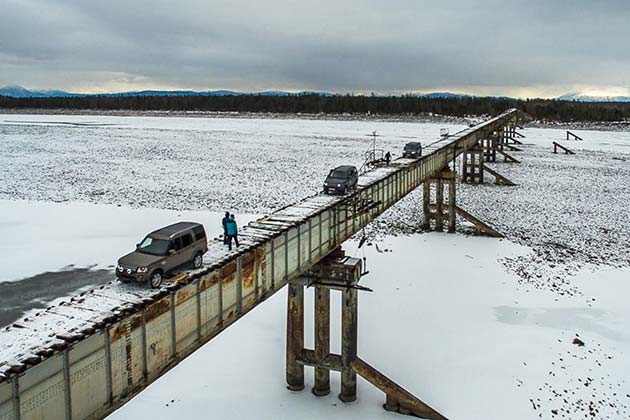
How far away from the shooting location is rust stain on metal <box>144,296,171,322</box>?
12.0 meters

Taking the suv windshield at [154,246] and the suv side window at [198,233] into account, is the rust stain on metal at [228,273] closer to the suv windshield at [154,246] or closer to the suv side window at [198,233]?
the suv side window at [198,233]

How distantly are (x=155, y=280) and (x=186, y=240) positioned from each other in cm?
158

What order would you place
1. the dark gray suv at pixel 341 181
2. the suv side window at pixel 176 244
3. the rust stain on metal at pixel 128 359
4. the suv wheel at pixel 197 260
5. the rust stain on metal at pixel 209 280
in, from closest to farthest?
the rust stain on metal at pixel 128 359
the rust stain on metal at pixel 209 280
the suv side window at pixel 176 244
the suv wheel at pixel 197 260
the dark gray suv at pixel 341 181

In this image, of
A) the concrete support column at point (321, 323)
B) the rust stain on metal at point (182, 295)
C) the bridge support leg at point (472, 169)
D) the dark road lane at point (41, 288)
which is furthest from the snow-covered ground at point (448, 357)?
the bridge support leg at point (472, 169)

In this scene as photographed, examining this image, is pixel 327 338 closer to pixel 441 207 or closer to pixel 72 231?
pixel 441 207

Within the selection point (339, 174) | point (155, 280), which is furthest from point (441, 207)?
point (155, 280)

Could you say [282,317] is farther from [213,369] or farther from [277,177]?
[277,177]

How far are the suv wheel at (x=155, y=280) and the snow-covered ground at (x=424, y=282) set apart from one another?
684 cm

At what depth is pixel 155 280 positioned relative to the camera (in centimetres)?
1341

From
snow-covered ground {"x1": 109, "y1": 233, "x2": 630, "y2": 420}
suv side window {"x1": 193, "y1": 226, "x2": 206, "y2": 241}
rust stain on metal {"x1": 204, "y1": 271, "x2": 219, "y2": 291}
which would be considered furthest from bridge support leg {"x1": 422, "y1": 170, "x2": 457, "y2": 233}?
rust stain on metal {"x1": 204, "y1": 271, "x2": 219, "y2": 291}

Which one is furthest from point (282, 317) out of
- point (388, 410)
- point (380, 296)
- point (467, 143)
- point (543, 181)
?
point (543, 181)

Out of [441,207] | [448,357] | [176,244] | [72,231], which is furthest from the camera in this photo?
[441,207]

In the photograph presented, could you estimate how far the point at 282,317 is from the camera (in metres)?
25.8

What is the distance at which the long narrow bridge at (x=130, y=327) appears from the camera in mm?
9781
